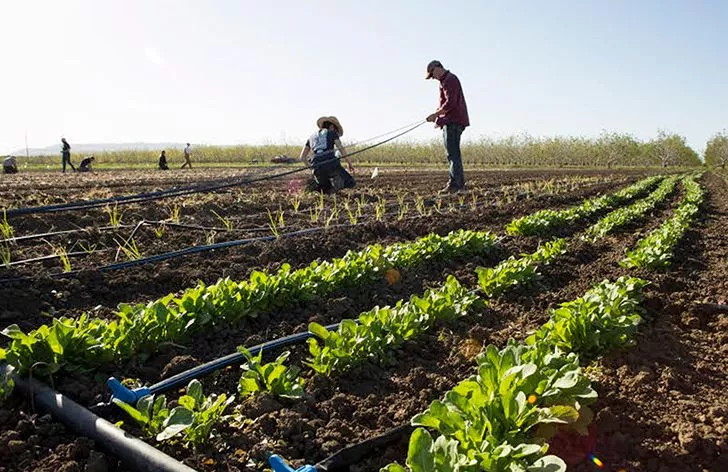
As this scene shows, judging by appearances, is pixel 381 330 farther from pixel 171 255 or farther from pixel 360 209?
pixel 360 209

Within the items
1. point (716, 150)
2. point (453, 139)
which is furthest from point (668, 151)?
point (453, 139)

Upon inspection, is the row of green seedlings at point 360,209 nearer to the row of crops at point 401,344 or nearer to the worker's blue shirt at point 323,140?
the worker's blue shirt at point 323,140

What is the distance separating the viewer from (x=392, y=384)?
302cm

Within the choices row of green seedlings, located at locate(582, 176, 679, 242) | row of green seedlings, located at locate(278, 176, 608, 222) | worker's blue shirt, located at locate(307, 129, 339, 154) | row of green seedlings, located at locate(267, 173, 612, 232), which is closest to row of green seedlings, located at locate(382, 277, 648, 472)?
row of green seedlings, located at locate(267, 173, 612, 232)

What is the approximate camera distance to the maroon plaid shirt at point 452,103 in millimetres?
11094

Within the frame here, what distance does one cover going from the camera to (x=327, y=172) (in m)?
11.5

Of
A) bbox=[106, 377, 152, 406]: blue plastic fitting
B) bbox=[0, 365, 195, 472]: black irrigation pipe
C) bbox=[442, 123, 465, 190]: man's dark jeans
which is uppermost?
bbox=[442, 123, 465, 190]: man's dark jeans

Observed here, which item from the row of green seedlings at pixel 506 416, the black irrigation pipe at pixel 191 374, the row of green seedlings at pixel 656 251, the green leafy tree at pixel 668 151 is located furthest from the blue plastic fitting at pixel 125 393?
the green leafy tree at pixel 668 151

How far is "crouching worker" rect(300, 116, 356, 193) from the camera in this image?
1105 centimetres

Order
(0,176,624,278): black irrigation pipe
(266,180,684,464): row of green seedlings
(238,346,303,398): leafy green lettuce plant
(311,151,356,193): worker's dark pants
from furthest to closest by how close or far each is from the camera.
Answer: (311,151,356,193): worker's dark pants, (0,176,624,278): black irrigation pipe, (266,180,684,464): row of green seedlings, (238,346,303,398): leafy green lettuce plant

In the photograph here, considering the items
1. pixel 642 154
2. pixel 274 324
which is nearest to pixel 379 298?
pixel 274 324

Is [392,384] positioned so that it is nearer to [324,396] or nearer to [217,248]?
[324,396]

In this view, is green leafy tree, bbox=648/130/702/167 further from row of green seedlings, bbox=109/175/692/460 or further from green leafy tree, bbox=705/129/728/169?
row of green seedlings, bbox=109/175/692/460

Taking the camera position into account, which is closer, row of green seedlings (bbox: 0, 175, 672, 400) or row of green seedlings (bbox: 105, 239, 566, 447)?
row of green seedlings (bbox: 105, 239, 566, 447)
